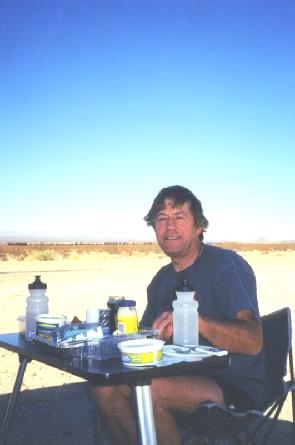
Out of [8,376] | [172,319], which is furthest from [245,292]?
[8,376]

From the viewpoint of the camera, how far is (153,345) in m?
2.03

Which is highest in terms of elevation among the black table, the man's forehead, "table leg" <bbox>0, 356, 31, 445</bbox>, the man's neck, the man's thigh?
the man's forehead

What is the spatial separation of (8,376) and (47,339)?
3.50 meters

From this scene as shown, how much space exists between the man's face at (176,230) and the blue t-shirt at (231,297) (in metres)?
0.14

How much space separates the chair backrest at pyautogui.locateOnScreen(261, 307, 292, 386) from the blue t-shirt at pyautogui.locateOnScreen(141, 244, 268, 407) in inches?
3.3

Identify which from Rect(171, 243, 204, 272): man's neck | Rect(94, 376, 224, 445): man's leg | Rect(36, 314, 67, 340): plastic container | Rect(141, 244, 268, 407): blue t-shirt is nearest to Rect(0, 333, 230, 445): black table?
Rect(36, 314, 67, 340): plastic container

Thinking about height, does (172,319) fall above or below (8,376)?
above

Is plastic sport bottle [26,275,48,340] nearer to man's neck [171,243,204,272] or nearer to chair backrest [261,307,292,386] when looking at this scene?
man's neck [171,243,204,272]

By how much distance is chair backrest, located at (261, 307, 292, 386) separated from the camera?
110 inches

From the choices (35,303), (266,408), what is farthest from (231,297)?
(35,303)

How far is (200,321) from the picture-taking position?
2422mm

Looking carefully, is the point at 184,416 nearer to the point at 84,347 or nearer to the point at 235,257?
the point at 84,347

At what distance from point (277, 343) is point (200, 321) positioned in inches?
28.7

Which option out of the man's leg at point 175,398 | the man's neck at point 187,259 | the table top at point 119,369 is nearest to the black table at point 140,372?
the table top at point 119,369
